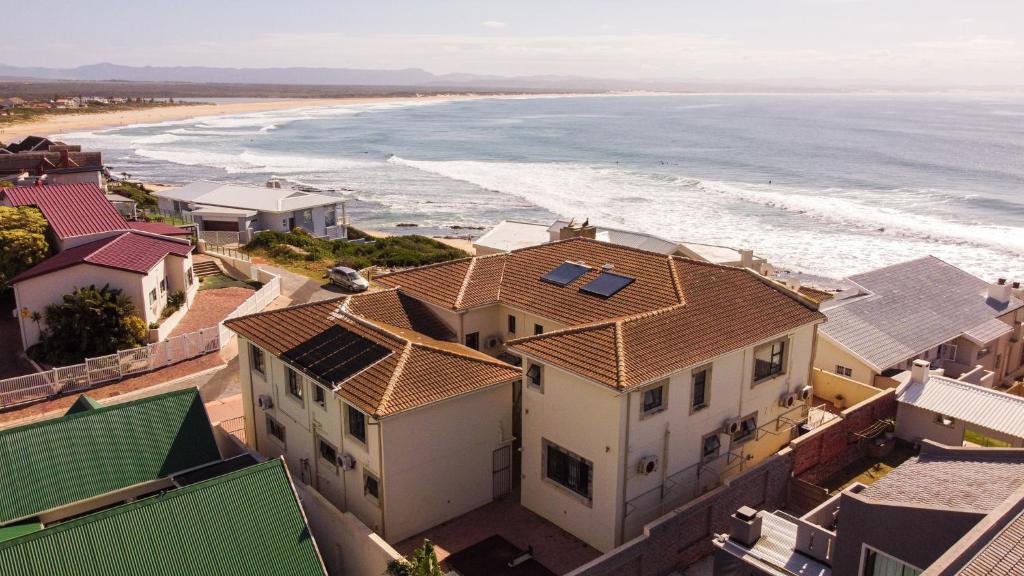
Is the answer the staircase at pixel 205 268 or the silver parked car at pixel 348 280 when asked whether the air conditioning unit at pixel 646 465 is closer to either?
the silver parked car at pixel 348 280

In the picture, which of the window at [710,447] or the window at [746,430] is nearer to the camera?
the window at [710,447]

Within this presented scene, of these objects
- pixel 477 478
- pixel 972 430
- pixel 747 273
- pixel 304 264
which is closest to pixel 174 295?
pixel 304 264

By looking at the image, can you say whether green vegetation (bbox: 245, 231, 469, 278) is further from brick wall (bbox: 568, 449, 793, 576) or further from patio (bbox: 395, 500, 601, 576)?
brick wall (bbox: 568, 449, 793, 576)

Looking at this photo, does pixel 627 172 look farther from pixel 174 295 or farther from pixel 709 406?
pixel 709 406

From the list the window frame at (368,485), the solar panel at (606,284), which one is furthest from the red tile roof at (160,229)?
the solar panel at (606,284)

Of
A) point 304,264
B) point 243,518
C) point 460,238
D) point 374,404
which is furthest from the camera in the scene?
point 460,238

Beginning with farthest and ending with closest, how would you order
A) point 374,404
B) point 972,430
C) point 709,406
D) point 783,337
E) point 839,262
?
1. point 839,262
2. point 972,430
3. point 783,337
4. point 709,406
5. point 374,404

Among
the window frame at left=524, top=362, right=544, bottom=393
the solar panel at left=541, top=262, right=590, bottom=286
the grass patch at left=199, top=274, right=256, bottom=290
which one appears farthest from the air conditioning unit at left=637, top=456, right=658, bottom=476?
the grass patch at left=199, top=274, right=256, bottom=290
